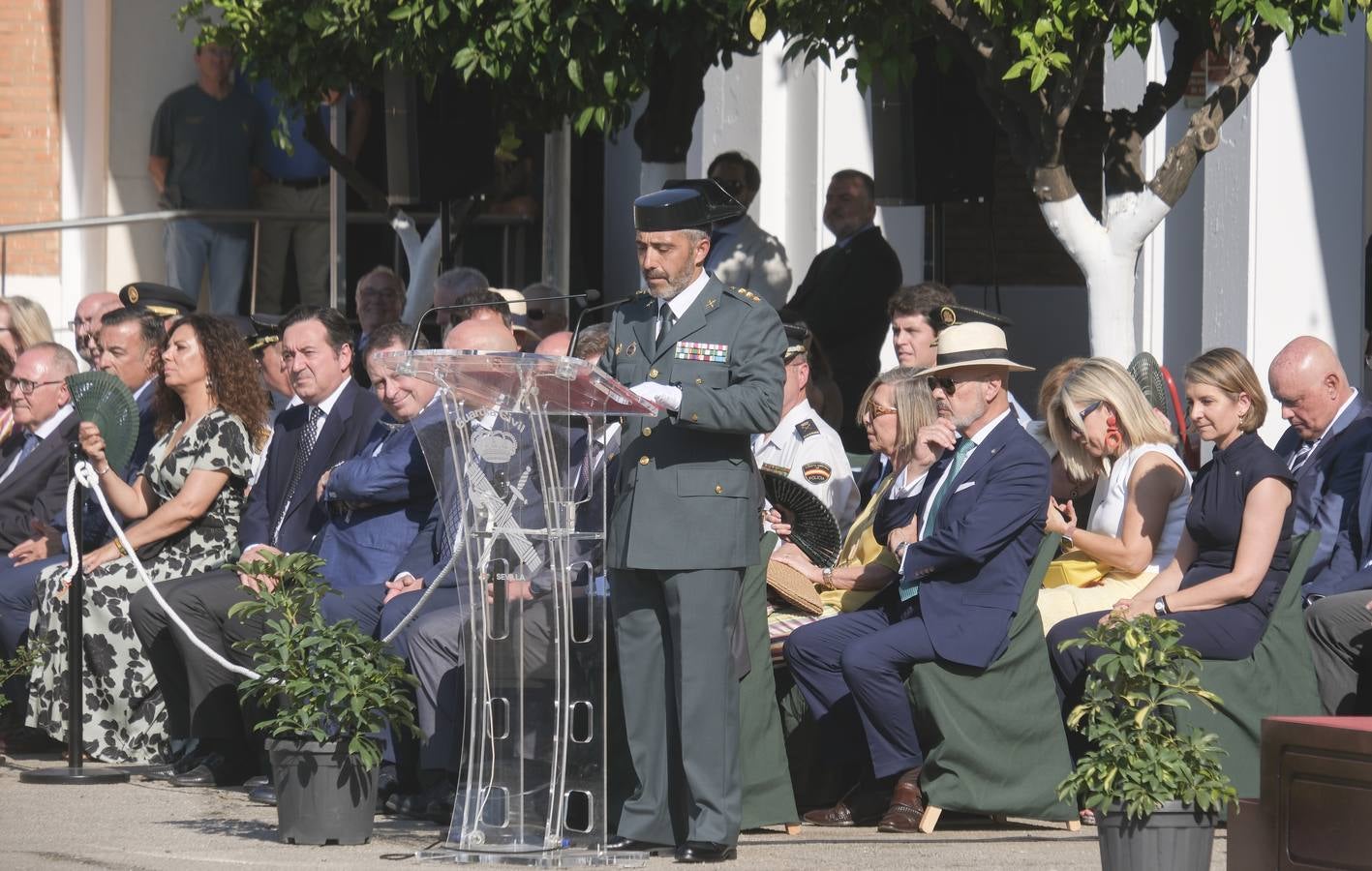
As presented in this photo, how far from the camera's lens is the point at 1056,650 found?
24.7ft

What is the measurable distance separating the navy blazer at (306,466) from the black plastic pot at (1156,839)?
377cm

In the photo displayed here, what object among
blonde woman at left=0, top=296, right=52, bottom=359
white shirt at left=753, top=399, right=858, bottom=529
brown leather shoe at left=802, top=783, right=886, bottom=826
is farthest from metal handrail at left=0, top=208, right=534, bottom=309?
brown leather shoe at left=802, top=783, right=886, bottom=826

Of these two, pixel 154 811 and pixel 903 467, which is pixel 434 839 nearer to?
pixel 154 811

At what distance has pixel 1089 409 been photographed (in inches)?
318

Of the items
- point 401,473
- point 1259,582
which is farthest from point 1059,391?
point 401,473

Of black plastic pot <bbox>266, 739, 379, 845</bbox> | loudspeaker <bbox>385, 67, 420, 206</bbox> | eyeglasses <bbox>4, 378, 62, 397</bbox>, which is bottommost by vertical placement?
black plastic pot <bbox>266, 739, 379, 845</bbox>

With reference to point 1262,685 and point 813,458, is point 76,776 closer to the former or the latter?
point 813,458

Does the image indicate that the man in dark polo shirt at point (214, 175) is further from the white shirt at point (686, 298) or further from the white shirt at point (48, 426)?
the white shirt at point (686, 298)

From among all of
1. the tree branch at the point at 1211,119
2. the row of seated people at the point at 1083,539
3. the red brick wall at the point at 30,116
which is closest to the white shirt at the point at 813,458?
the row of seated people at the point at 1083,539

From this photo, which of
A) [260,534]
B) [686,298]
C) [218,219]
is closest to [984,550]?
[686,298]

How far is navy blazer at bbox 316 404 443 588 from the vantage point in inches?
327

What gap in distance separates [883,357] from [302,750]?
7.70 m

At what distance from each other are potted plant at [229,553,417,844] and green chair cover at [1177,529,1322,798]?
8.59 ft

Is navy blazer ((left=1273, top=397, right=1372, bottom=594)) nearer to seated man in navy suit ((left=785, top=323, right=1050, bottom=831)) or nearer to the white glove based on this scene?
seated man in navy suit ((left=785, top=323, right=1050, bottom=831))
